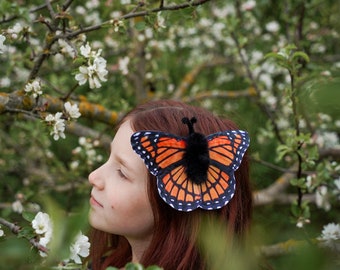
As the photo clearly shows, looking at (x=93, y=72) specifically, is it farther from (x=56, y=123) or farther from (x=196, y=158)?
(x=196, y=158)

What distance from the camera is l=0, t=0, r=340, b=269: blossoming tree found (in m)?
1.23

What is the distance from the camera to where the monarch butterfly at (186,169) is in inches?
50.8

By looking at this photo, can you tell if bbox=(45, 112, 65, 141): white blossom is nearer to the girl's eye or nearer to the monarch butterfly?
the girl's eye

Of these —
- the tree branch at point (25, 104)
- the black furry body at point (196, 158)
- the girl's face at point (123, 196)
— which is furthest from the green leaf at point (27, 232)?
the tree branch at point (25, 104)

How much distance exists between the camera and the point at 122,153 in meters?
1.43

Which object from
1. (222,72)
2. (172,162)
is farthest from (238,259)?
(222,72)

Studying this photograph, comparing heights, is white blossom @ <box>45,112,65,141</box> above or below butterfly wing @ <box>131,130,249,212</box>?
above

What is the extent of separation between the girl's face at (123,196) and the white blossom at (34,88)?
1.01 feet

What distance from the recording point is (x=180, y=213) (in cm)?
142

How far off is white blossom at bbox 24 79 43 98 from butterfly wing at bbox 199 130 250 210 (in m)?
0.54

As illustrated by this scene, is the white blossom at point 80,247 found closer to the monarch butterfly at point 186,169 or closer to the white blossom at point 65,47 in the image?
the monarch butterfly at point 186,169

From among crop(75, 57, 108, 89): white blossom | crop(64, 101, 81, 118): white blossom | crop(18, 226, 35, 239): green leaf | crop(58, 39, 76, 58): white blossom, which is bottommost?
crop(18, 226, 35, 239): green leaf

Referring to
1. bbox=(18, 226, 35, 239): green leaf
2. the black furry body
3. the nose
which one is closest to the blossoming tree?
bbox=(18, 226, 35, 239): green leaf

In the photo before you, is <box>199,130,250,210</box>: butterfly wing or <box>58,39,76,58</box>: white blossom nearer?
<box>199,130,250,210</box>: butterfly wing
